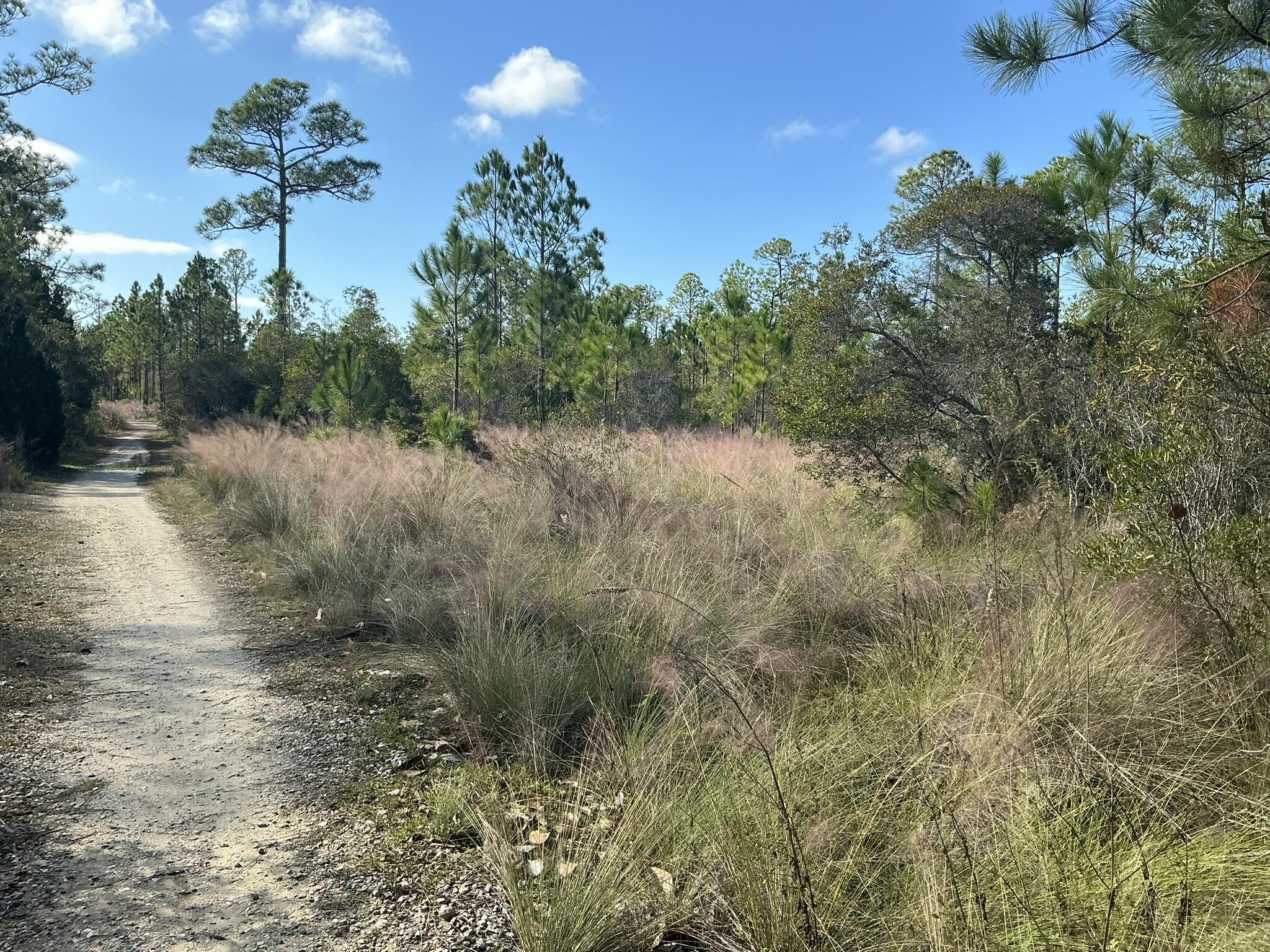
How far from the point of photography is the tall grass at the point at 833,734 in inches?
84.0

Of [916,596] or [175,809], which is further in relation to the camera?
[916,596]

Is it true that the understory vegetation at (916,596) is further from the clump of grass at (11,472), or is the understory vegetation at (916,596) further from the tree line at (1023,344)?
the clump of grass at (11,472)

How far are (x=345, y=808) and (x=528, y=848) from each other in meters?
0.97

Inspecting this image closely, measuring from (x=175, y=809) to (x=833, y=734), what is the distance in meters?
2.71

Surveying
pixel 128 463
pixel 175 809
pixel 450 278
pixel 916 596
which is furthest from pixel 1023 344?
pixel 128 463

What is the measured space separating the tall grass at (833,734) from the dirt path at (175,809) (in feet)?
2.65

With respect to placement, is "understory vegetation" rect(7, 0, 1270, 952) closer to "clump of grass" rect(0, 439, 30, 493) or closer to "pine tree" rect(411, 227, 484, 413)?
"clump of grass" rect(0, 439, 30, 493)

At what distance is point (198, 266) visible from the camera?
40406 millimetres

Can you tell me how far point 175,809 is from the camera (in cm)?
301

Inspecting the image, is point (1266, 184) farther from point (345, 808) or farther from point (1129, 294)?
point (345, 808)

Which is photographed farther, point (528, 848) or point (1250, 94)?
point (1250, 94)

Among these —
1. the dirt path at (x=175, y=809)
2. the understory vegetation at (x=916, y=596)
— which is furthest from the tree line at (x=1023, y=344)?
the dirt path at (x=175, y=809)

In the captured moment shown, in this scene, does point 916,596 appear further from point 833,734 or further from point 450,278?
point 450,278

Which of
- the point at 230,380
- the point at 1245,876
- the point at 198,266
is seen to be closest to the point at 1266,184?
the point at 1245,876
